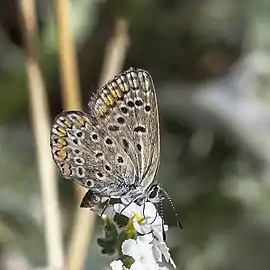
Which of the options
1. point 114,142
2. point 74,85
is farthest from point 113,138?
point 74,85

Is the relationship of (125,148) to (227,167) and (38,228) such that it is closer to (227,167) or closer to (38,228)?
(38,228)

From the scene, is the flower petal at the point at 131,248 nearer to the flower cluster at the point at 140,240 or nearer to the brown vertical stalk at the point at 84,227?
the flower cluster at the point at 140,240

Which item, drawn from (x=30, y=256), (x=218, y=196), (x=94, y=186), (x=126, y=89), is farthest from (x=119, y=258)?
(x=218, y=196)

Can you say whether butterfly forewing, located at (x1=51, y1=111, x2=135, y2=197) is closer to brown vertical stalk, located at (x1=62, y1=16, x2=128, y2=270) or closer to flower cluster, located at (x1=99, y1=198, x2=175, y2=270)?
flower cluster, located at (x1=99, y1=198, x2=175, y2=270)

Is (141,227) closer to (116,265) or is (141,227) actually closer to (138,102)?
(116,265)

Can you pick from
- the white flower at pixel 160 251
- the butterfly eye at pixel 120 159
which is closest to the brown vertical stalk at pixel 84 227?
the butterfly eye at pixel 120 159

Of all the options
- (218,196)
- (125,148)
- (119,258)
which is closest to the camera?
(119,258)

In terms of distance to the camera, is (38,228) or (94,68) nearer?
(38,228)

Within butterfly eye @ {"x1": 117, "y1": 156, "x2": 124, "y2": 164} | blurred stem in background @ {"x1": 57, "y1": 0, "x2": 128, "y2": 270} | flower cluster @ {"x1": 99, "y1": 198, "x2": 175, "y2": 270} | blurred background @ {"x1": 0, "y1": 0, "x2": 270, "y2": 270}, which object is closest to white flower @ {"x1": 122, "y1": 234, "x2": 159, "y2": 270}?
flower cluster @ {"x1": 99, "y1": 198, "x2": 175, "y2": 270}
